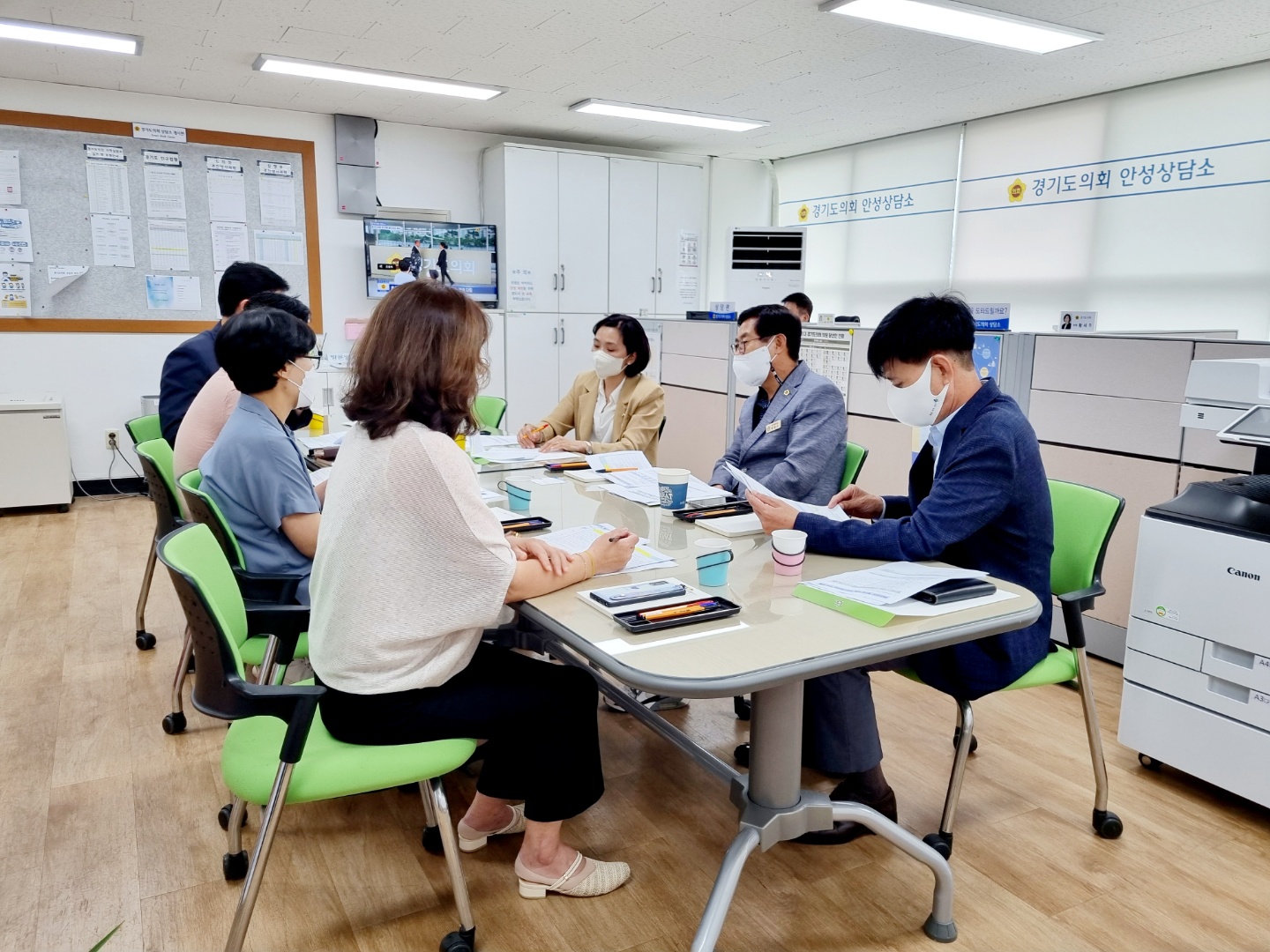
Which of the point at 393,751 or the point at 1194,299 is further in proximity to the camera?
the point at 1194,299

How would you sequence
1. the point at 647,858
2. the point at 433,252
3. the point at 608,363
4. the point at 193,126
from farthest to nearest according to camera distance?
the point at 433,252
the point at 193,126
the point at 608,363
the point at 647,858

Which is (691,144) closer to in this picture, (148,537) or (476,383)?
(148,537)

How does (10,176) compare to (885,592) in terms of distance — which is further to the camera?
(10,176)

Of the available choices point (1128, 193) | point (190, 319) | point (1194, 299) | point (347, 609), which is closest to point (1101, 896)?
point (347, 609)

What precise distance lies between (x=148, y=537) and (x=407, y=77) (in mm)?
3120

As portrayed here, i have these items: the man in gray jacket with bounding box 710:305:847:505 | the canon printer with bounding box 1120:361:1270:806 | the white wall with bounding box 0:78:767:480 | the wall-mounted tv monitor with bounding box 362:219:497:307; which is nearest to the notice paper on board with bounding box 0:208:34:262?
the white wall with bounding box 0:78:767:480

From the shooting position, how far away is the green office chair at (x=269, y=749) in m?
1.51

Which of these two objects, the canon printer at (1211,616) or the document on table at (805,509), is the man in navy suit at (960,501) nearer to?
the document on table at (805,509)

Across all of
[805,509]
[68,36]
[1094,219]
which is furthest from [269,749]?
[1094,219]

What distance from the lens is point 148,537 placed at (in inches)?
198

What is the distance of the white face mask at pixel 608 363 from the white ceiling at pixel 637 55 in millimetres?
1604

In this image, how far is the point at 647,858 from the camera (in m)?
2.11

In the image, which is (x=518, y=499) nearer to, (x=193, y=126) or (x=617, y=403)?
(x=617, y=403)

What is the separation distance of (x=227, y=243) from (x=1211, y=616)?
20.2ft
